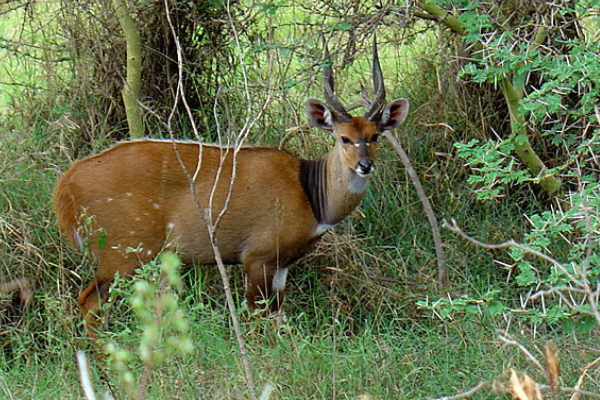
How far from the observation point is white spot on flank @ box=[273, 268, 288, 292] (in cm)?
493

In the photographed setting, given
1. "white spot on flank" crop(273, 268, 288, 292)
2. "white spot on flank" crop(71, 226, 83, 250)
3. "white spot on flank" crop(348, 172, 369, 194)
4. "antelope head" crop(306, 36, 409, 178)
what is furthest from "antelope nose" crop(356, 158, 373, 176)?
"white spot on flank" crop(71, 226, 83, 250)

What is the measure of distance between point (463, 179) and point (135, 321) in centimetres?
223

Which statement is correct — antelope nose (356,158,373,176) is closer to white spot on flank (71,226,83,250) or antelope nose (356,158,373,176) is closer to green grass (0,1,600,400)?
green grass (0,1,600,400)

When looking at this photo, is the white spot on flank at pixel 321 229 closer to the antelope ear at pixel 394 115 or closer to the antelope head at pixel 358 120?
the antelope head at pixel 358 120

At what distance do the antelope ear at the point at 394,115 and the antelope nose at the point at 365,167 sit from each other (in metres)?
0.40

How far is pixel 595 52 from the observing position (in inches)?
180

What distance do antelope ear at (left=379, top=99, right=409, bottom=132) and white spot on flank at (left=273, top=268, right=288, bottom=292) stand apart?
0.94 m

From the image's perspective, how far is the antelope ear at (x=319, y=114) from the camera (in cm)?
499

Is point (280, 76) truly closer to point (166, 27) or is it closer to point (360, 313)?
point (166, 27)

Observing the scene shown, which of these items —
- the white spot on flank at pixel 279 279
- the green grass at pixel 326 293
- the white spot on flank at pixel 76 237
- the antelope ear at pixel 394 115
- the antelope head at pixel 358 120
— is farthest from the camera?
the antelope ear at pixel 394 115

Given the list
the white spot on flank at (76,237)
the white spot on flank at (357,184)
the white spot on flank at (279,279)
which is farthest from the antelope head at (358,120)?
the white spot on flank at (76,237)

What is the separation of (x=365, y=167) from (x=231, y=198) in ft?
2.42

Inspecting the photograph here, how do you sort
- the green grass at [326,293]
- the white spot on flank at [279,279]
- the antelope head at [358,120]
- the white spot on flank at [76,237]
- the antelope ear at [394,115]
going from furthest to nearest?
the antelope ear at [394,115] → the white spot on flank at [279,279] → the antelope head at [358,120] → the white spot on flank at [76,237] → the green grass at [326,293]

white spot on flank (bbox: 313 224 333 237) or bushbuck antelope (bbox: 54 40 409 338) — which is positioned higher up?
bushbuck antelope (bbox: 54 40 409 338)
